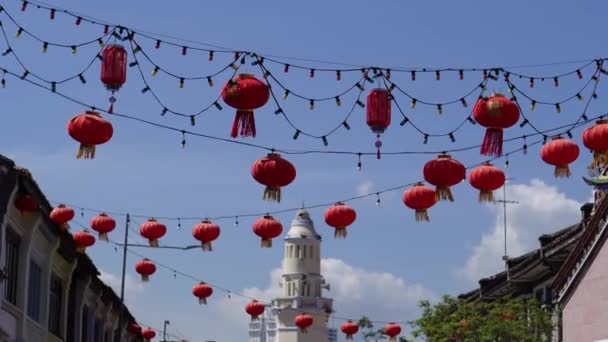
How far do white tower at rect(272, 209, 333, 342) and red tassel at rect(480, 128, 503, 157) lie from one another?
136m

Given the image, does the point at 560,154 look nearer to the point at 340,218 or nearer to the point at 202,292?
the point at 340,218

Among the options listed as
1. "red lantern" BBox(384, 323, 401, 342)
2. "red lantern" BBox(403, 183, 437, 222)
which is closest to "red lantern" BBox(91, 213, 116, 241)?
"red lantern" BBox(403, 183, 437, 222)

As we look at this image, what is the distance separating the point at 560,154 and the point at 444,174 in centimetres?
214

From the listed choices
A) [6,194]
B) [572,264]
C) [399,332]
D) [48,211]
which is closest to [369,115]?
[6,194]

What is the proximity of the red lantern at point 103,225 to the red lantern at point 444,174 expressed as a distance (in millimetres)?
15505

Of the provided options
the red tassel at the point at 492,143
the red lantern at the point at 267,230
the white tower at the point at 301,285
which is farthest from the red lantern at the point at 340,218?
the white tower at the point at 301,285

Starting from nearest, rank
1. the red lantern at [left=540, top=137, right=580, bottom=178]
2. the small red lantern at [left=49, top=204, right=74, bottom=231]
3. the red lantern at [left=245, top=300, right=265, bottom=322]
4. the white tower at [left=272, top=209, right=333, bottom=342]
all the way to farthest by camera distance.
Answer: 1. the red lantern at [left=540, top=137, right=580, bottom=178]
2. the small red lantern at [left=49, top=204, right=74, bottom=231]
3. the red lantern at [left=245, top=300, right=265, bottom=322]
4. the white tower at [left=272, top=209, right=333, bottom=342]

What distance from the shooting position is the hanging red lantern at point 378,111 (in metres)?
25.2

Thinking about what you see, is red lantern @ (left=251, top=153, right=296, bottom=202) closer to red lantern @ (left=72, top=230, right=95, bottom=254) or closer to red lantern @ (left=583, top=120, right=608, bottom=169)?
red lantern @ (left=583, top=120, right=608, bottom=169)

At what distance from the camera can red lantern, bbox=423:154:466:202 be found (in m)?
25.8

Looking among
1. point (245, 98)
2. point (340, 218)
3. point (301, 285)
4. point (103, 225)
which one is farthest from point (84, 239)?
point (301, 285)

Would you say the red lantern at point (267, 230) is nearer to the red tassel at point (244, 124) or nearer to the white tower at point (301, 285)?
the red tassel at point (244, 124)

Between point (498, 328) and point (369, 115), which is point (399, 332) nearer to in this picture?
point (498, 328)

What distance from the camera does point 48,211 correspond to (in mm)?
35250
